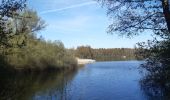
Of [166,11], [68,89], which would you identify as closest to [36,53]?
[68,89]

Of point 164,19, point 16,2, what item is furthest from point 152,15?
point 16,2

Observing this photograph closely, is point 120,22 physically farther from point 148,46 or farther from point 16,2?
point 16,2

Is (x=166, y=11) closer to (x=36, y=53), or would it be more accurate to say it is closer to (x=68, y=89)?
(x=68, y=89)

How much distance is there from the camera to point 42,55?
58.8 metres

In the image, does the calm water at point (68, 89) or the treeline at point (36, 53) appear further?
the treeline at point (36, 53)

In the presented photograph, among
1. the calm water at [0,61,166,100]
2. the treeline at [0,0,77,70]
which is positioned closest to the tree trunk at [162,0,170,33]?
the calm water at [0,61,166,100]

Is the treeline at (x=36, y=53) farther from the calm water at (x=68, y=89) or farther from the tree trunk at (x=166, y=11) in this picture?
the tree trunk at (x=166, y=11)

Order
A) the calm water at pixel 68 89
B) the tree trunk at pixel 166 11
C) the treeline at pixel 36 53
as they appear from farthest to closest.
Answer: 1. the treeline at pixel 36 53
2. the calm water at pixel 68 89
3. the tree trunk at pixel 166 11

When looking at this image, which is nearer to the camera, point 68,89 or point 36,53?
point 68,89

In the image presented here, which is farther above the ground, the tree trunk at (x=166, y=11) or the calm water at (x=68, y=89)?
the tree trunk at (x=166, y=11)

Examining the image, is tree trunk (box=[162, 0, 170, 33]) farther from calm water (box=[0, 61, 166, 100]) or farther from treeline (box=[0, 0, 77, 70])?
treeline (box=[0, 0, 77, 70])

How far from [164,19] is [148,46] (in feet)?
7.66

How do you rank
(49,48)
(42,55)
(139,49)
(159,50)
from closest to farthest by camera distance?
1. (159,50)
2. (139,49)
3. (42,55)
4. (49,48)

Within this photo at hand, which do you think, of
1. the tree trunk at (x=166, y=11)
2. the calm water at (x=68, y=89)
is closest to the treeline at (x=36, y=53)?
the calm water at (x=68, y=89)
